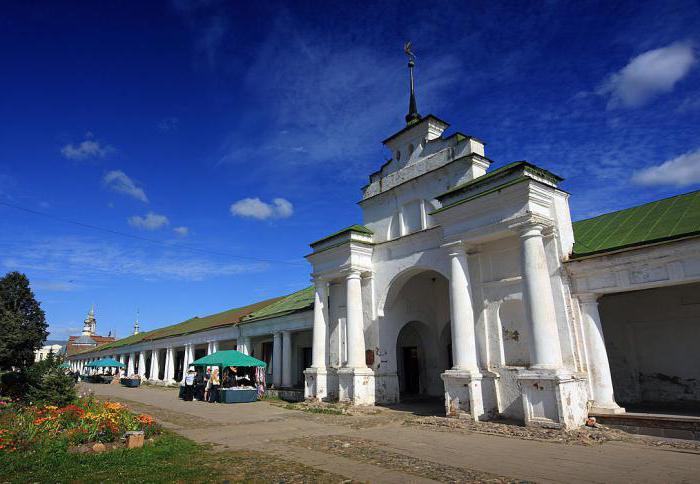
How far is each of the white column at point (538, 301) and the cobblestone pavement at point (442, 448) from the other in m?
1.79

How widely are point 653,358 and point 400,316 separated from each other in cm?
845

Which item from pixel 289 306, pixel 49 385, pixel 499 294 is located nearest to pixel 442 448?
pixel 499 294

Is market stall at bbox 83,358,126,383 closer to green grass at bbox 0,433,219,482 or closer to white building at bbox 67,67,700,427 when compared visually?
Result: white building at bbox 67,67,700,427

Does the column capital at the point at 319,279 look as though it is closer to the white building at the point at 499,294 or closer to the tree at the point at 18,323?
the white building at the point at 499,294

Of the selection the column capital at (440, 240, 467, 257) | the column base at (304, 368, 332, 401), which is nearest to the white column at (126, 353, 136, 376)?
the column base at (304, 368, 332, 401)

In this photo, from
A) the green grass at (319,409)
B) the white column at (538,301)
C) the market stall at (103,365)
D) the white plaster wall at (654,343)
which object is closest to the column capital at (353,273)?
the green grass at (319,409)

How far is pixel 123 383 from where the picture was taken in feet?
118

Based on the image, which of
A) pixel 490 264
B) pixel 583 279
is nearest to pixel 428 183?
pixel 490 264

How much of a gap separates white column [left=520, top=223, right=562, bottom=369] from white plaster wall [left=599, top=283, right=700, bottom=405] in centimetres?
443

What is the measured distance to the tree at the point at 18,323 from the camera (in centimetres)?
1769

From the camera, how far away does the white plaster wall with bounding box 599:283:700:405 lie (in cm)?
1291

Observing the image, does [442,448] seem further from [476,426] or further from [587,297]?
[587,297]

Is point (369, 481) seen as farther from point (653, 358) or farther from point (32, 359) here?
point (32, 359)

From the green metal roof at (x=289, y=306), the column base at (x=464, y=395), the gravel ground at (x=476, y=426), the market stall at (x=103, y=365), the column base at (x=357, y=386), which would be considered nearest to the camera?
the gravel ground at (x=476, y=426)
